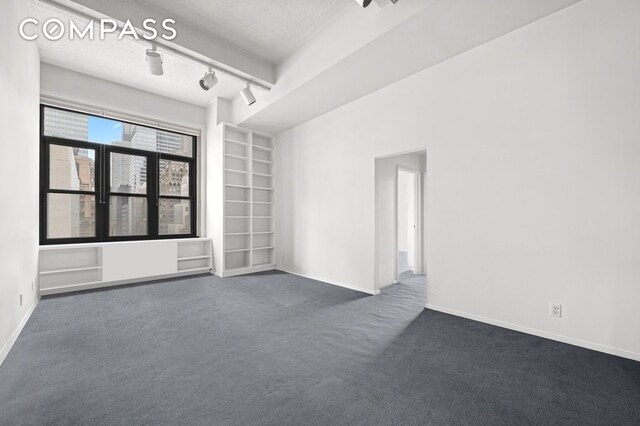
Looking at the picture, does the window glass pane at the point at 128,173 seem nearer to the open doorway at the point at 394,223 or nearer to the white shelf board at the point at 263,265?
the white shelf board at the point at 263,265

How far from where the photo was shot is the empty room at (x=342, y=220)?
72.2 inches

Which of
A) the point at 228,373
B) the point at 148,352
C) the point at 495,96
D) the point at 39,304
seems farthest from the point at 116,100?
the point at 495,96

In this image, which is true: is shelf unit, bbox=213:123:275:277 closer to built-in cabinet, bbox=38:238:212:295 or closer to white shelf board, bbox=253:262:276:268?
white shelf board, bbox=253:262:276:268

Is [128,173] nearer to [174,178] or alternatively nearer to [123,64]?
[174,178]

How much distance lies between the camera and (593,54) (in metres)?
2.34

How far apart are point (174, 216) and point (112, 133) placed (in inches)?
67.2

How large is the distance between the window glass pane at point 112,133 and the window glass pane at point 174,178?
23 centimetres

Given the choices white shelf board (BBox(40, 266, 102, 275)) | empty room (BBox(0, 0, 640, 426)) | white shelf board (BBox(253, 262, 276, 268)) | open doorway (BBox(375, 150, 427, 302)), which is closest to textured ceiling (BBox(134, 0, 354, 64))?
empty room (BBox(0, 0, 640, 426))

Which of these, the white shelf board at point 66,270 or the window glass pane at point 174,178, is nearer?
the white shelf board at point 66,270

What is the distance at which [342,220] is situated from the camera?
179 inches

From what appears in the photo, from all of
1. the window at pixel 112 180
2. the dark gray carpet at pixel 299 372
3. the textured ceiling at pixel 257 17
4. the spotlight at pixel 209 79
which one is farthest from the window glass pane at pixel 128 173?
the textured ceiling at pixel 257 17

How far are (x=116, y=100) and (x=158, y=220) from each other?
6.90ft

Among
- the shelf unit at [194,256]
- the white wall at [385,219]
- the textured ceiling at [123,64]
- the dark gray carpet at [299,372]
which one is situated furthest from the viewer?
the shelf unit at [194,256]

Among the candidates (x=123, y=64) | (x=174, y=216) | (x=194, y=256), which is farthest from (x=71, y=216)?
(x=123, y=64)
